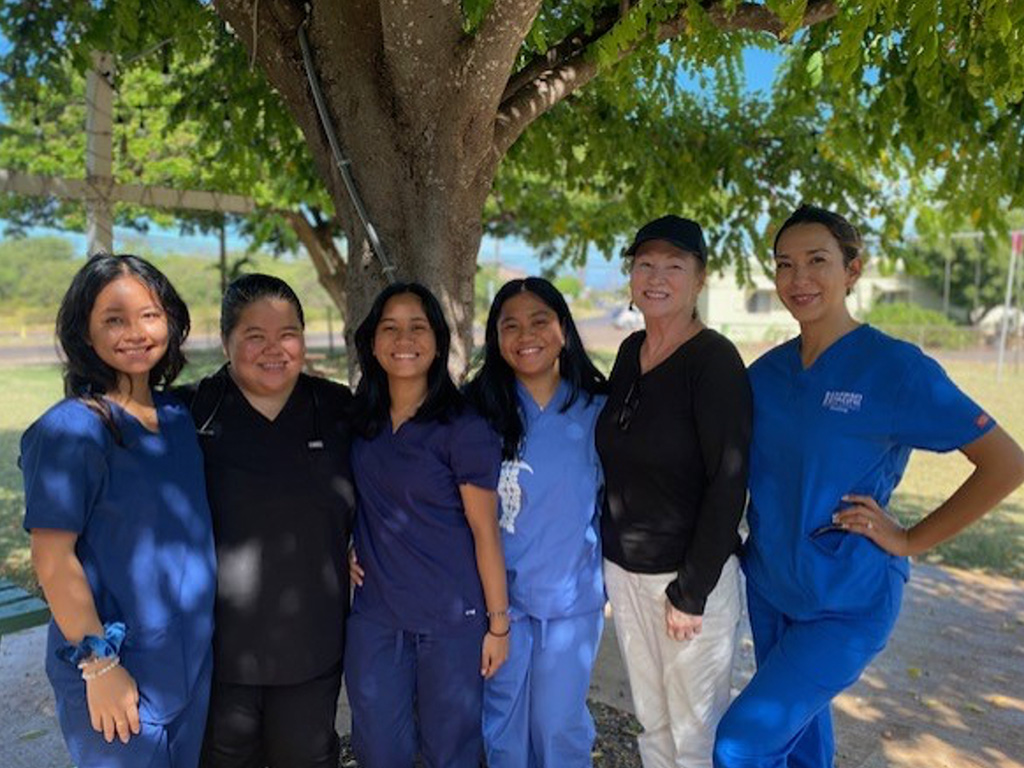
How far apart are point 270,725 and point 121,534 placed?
84 centimetres

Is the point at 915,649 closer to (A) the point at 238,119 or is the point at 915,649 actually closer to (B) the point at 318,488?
(B) the point at 318,488

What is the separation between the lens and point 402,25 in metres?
2.88

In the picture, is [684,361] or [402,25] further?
[402,25]

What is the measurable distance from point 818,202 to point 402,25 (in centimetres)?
377

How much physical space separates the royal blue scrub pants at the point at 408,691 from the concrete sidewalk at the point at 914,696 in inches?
51.0

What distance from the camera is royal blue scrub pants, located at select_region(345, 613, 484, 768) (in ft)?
8.50

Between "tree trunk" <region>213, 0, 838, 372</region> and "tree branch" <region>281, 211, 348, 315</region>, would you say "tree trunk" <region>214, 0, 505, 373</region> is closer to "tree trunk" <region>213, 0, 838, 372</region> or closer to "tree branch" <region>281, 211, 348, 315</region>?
"tree trunk" <region>213, 0, 838, 372</region>

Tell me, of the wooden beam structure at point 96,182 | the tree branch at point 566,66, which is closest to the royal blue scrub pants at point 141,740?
the tree branch at point 566,66

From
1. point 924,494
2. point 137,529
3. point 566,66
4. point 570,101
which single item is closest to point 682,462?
point 137,529

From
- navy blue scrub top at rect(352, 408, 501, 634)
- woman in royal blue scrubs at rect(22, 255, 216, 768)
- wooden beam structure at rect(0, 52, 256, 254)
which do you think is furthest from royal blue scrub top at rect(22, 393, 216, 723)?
wooden beam structure at rect(0, 52, 256, 254)

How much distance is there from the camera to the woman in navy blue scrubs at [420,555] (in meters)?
2.54

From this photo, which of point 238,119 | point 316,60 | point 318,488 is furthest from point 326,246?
point 318,488

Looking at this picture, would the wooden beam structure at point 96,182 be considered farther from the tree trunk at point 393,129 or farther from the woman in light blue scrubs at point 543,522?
the woman in light blue scrubs at point 543,522

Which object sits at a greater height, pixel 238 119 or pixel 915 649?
pixel 238 119
